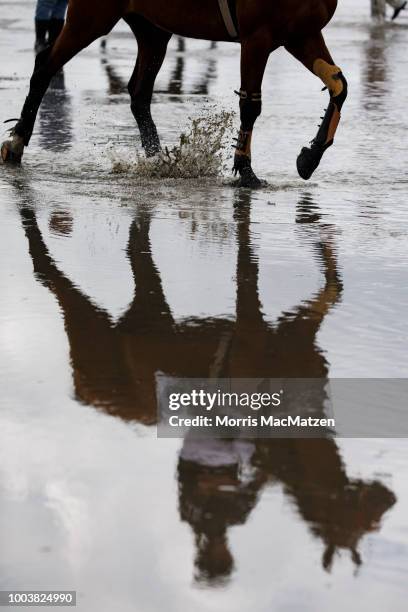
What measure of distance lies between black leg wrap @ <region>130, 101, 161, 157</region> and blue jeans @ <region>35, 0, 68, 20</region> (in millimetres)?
6109

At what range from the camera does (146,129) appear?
10430mm

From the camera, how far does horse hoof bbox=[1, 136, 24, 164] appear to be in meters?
10.0

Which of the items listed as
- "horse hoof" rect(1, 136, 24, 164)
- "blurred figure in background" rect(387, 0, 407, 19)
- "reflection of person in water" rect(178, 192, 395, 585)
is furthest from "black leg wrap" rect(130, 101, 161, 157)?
"blurred figure in background" rect(387, 0, 407, 19)

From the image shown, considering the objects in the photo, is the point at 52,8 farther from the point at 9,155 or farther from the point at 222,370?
the point at 222,370

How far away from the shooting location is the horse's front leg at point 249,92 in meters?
8.99

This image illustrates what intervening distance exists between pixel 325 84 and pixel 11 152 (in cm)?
222

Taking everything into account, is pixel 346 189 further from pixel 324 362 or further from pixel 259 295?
pixel 324 362

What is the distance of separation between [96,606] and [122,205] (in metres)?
5.26

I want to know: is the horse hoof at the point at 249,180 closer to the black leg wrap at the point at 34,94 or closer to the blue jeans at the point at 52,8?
the black leg wrap at the point at 34,94

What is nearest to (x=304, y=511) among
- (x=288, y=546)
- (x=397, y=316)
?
(x=288, y=546)

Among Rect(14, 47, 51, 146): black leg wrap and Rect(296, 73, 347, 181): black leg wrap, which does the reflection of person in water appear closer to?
Rect(296, 73, 347, 181): black leg wrap

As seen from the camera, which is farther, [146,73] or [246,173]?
[146,73]

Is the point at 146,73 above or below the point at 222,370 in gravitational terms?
below

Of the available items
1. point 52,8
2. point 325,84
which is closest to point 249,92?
point 325,84
